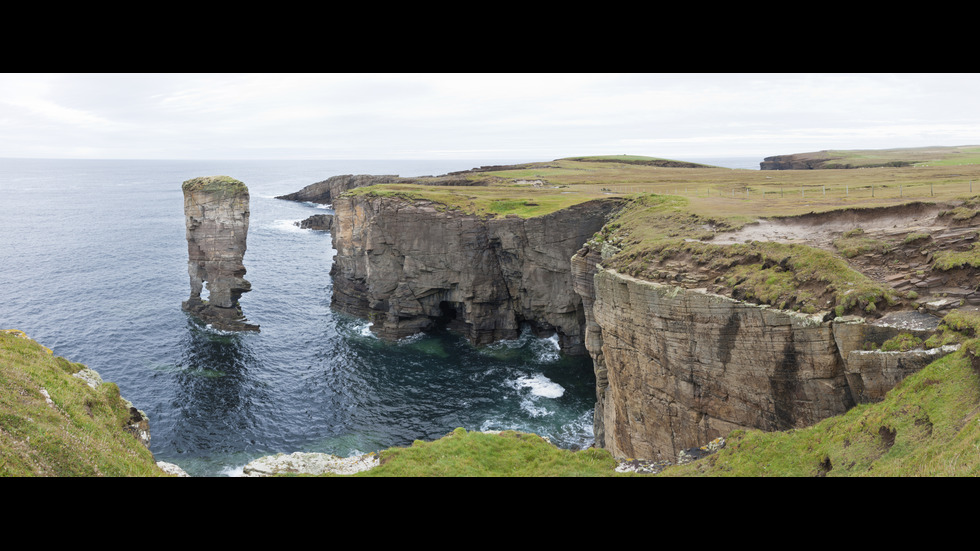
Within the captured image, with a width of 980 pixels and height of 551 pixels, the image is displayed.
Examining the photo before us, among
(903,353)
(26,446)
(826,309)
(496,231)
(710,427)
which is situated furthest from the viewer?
(496,231)

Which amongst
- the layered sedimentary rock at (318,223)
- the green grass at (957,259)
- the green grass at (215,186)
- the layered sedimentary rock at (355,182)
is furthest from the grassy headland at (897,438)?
the layered sedimentary rock at (318,223)

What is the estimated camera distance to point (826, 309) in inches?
921

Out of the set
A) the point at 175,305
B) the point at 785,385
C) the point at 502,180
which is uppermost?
the point at 502,180

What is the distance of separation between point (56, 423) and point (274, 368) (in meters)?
43.6

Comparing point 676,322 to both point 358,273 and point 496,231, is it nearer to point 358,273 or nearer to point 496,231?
point 496,231

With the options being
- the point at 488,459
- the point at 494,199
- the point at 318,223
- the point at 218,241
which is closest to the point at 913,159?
the point at 494,199

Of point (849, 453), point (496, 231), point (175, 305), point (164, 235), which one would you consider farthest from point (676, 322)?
point (164, 235)

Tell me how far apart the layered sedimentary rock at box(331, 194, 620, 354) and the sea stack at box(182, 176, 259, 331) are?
16026mm

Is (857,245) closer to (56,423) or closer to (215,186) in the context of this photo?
(56,423)

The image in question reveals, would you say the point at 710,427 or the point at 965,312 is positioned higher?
the point at 965,312

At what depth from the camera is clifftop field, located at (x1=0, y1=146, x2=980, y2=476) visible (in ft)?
45.8

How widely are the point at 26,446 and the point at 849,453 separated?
72.0ft

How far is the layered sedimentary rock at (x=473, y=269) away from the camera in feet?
202

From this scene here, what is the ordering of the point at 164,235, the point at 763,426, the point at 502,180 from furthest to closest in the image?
1. the point at 164,235
2. the point at 502,180
3. the point at 763,426
